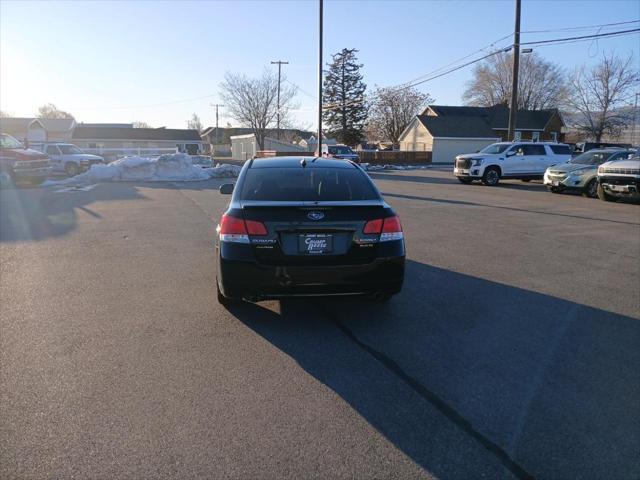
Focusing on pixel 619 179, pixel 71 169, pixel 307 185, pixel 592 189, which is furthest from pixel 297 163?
pixel 71 169

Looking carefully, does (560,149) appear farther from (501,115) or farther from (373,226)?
(501,115)

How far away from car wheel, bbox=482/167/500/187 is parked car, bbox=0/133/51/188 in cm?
1942

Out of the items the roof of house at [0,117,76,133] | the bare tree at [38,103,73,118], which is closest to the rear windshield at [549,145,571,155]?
the roof of house at [0,117,76,133]

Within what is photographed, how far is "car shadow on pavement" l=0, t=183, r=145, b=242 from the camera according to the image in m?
10.4

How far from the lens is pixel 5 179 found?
20547 mm

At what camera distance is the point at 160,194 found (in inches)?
752

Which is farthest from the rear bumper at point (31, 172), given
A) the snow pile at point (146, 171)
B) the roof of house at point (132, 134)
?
the roof of house at point (132, 134)

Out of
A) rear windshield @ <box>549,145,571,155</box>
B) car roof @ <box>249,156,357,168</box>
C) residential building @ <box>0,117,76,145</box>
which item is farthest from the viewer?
residential building @ <box>0,117,76,145</box>

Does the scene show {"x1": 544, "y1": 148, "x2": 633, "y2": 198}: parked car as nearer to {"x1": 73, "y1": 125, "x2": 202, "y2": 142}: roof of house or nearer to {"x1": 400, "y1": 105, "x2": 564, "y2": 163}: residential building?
{"x1": 400, "y1": 105, "x2": 564, "y2": 163}: residential building

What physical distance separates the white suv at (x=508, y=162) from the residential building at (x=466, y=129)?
36037mm

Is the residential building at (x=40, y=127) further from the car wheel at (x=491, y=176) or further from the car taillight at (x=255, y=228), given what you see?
the car taillight at (x=255, y=228)

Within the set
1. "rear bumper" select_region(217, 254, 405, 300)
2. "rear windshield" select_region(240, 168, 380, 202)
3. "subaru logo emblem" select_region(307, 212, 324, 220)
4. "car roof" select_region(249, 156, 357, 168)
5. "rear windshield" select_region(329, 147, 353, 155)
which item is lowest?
"rear bumper" select_region(217, 254, 405, 300)

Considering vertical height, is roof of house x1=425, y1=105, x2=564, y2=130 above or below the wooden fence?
above

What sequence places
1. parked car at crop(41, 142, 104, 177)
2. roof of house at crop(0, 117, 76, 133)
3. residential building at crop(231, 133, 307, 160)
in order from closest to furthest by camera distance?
parked car at crop(41, 142, 104, 177) < residential building at crop(231, 133, 307, 160) < roof of house at crop(0, 117, 76, 133)
